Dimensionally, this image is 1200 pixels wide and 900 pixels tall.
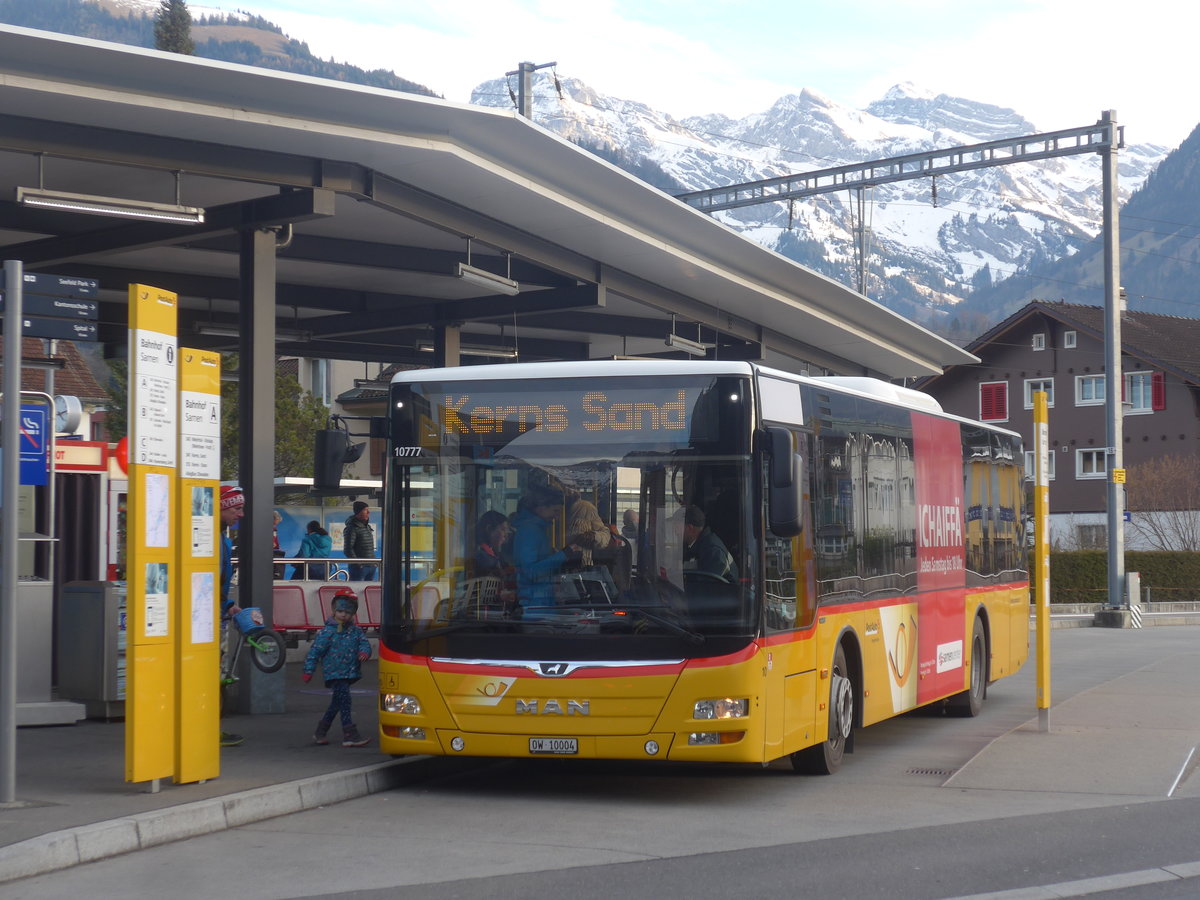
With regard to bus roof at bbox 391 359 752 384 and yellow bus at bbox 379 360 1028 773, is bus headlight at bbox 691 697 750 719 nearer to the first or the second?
yellow bus at bbox 379 360 1028 773

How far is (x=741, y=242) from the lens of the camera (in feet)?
69.6

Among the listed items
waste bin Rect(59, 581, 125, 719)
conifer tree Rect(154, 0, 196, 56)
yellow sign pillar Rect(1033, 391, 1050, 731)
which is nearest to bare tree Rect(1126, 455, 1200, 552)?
yellow sign pillar Rect(1033, 391, 1050, 731)

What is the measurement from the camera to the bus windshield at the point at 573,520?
986 centimetres

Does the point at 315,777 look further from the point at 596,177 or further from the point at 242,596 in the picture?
the point at 596,177

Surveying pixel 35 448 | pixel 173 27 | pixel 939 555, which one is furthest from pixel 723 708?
pixel 173 27

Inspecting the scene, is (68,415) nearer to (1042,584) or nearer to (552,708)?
(552,708)

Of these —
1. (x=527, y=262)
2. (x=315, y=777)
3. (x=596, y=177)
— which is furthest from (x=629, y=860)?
(x=527, y=262)

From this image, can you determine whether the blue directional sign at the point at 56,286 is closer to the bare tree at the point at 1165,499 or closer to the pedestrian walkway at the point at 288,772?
the pedestrian walkway at the point at 288,772

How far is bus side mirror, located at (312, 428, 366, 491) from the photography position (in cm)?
1036

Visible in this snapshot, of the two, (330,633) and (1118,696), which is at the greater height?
(330,633)

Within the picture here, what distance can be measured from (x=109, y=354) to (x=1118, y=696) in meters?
17.0

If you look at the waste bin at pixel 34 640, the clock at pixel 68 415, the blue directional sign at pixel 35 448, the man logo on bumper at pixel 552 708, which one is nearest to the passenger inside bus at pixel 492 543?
the man logo on bumper at pixel 552 708

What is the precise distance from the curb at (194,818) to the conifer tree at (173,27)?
84.4 meters

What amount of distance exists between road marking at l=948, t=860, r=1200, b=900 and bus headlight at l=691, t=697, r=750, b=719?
8.14 ft
